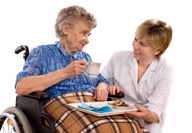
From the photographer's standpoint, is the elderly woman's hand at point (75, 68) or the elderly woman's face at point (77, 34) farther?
the elderly woman's face at point (77, 34)

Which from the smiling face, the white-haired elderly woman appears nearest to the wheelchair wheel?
the white-haired elderly woman

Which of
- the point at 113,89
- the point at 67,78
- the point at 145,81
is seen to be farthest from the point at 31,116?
the point at 145,81

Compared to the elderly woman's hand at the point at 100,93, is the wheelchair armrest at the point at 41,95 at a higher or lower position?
higher

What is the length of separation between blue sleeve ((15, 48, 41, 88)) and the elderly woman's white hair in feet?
0.95

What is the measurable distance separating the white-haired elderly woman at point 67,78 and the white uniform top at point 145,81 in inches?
6.7

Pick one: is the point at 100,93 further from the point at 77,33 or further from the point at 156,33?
the point at 156,33

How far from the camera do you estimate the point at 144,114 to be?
1.83 meters

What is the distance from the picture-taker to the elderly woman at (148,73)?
204cm

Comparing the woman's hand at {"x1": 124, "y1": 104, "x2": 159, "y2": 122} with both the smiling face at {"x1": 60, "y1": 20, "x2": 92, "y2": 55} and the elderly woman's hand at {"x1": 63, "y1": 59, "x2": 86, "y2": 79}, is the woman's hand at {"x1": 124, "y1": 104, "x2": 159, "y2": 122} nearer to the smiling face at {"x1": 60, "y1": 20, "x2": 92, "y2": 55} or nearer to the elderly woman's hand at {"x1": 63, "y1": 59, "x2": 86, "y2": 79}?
the elderly woman's hand at {"x1": 63, "y1": 59, "x2": 86, "y2": 79}

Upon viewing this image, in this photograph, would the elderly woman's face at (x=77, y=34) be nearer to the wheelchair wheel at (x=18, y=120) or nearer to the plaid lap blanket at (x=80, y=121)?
the plaid lap blanket at (x=80, y=121)

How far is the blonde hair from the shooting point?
2.04m

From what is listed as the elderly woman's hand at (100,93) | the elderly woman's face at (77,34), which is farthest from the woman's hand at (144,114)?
the elderly woman's face at (77,34)

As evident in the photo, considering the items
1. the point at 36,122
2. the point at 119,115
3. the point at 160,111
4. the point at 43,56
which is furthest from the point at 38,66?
the point at 160,111

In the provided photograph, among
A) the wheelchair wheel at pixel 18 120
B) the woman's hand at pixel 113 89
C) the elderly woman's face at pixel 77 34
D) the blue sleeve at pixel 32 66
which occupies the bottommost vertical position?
the wheelchair wheel at pixel 18 120
